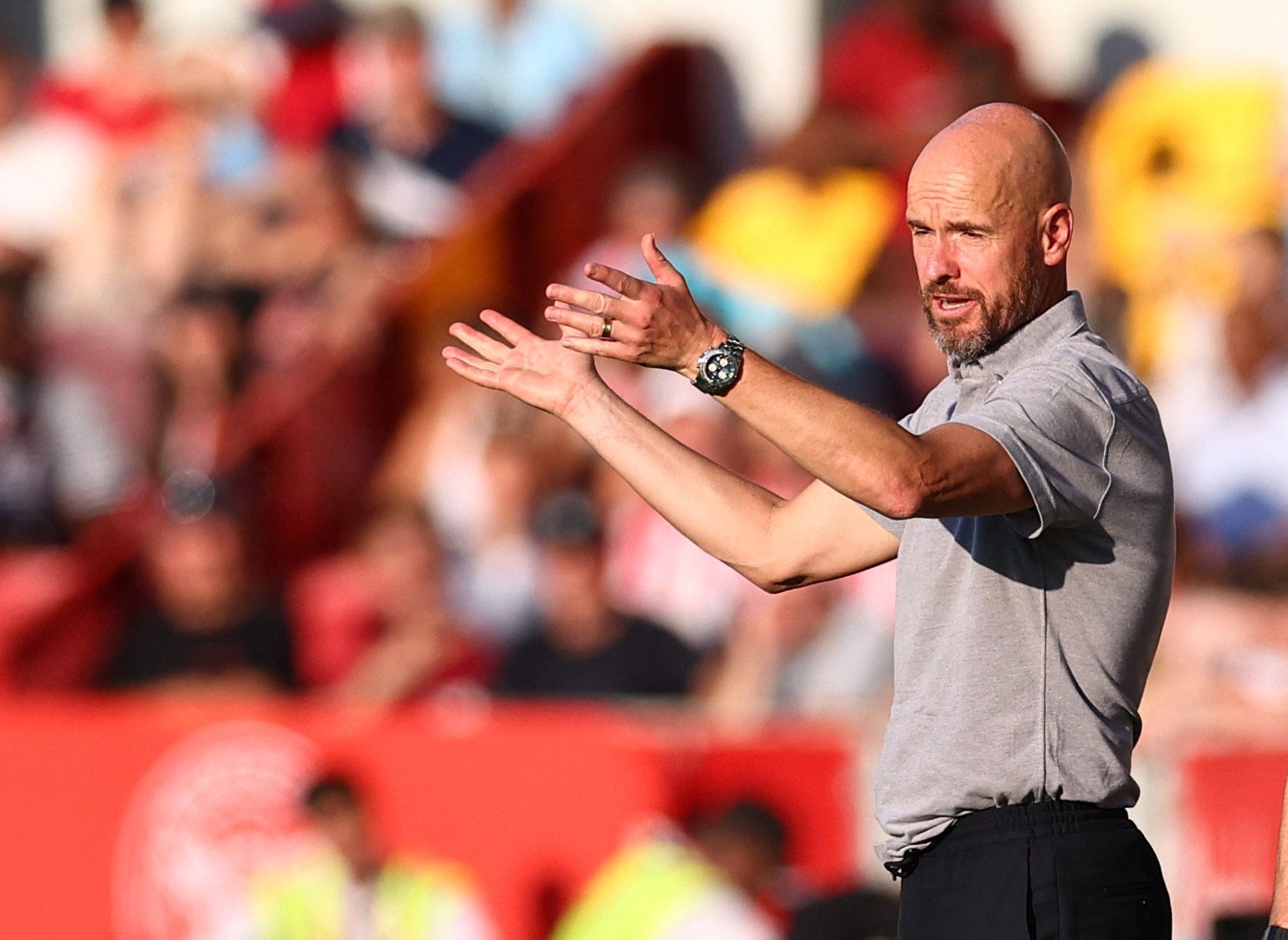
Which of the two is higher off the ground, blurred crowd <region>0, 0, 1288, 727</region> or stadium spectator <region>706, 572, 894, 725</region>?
blurred crowd <region>0, 0, 1288, 727</region>

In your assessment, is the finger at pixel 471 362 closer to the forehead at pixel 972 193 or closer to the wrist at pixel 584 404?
the wrist at pixel 584 404

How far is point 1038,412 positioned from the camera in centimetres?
349

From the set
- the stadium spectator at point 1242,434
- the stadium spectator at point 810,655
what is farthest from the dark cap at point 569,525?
the stadium spectator at point 1242,434

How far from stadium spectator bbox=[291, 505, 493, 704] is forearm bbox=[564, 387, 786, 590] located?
4.99 metres

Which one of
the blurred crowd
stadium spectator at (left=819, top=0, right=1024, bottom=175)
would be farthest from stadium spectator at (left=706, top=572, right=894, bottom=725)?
stadium spectator at (left=819, top=0, right=1024, bottom=175)

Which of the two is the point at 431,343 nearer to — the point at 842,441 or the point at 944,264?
the point at 944,264

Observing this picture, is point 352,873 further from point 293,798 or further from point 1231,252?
point 1231,252

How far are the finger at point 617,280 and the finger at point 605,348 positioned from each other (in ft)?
0.25

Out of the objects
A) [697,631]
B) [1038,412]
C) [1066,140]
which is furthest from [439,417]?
[1038,412]

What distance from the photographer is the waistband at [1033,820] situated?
11.7 feet

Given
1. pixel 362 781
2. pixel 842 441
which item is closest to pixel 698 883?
pixel 362 781

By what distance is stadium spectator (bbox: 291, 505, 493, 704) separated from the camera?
9016 mm

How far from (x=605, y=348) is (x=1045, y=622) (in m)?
0.78

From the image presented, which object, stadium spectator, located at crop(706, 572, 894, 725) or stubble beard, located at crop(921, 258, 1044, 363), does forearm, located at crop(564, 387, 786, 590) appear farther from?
stadium spectator, located at crop(706, 572, 894, 725)
